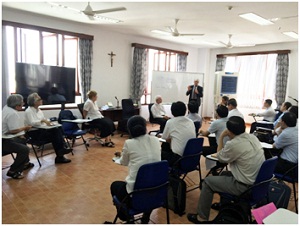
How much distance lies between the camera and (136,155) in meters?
2.20

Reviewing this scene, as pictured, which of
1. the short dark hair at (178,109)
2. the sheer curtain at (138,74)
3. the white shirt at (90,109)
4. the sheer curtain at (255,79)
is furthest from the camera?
the sheer curtain at (255,79)

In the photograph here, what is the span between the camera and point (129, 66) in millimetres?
7789

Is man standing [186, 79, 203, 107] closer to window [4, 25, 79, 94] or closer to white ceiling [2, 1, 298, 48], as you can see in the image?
white ceiling [2, 1, 298, 48]

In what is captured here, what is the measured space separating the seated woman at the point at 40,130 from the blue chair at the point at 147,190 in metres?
2.44

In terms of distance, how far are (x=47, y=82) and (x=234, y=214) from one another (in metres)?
4.70

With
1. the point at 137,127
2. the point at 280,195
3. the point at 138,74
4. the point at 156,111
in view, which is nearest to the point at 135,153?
the point at 137,127

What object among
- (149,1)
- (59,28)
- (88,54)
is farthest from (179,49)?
(149,1)

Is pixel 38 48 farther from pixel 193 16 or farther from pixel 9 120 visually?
pixel 193 16

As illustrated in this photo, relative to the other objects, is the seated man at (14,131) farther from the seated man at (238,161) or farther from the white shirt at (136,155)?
the seated man at (238,161)

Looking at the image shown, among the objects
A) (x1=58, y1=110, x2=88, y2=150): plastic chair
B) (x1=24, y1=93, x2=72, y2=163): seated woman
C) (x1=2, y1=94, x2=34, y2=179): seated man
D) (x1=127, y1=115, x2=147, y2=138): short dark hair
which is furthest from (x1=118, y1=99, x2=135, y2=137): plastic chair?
(x1=127, y1=115, x2=147, y2=138): short dark hair

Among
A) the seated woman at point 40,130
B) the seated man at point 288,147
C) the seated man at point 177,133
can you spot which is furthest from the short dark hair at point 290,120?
the seated woman at point 40,130

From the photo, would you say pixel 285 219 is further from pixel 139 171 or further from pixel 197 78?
pixel 197 78

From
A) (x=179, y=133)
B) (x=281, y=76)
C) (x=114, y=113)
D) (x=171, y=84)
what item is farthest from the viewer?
(x=171, y=84)

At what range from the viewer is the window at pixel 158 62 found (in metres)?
8.66
